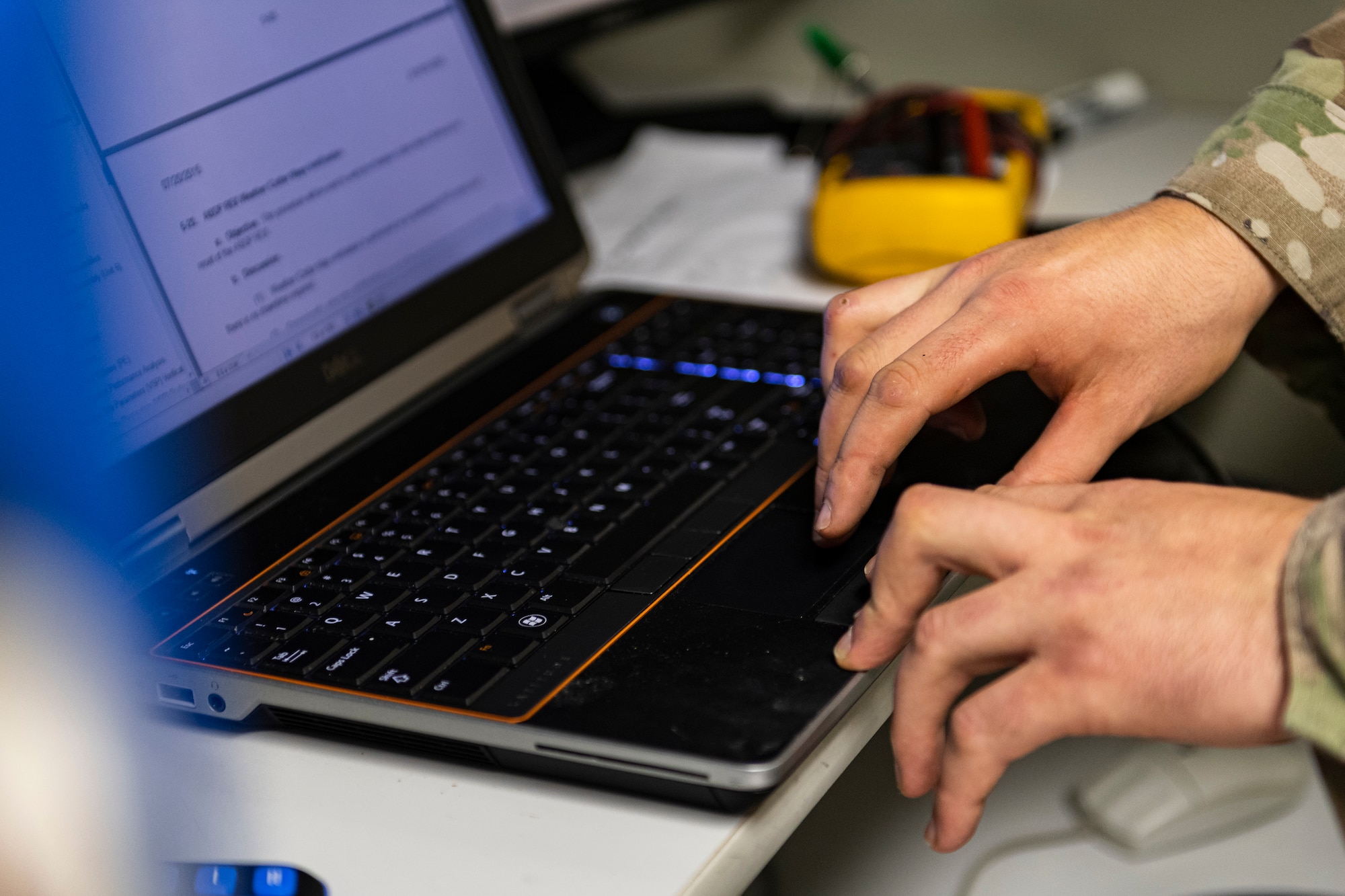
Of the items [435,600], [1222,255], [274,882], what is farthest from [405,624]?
[1222,255]

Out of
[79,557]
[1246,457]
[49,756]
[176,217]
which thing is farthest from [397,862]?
[1246,457]

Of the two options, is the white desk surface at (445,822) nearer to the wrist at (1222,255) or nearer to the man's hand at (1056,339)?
the man's hand at (1056,339)

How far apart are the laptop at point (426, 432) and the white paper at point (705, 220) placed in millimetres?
105

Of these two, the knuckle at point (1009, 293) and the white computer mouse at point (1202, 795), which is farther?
the white computer mouse at point (1202, 795)

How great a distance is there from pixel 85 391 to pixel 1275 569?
0.49 metres

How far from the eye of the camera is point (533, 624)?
1.52 ft

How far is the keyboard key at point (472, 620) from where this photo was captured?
464mm

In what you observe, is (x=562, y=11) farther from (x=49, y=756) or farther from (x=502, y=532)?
(x=49, y=756)

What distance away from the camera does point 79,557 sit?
52 centimetres

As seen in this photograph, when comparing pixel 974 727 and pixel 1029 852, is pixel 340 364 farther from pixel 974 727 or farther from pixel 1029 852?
pixel 1029 852

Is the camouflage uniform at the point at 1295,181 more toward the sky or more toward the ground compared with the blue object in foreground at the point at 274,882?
more toward the sky

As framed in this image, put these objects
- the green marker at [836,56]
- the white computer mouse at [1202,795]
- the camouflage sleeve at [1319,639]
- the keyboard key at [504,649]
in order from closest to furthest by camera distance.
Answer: the camouflage sleeve at [1319,639] < the keyboard key at [504,649] < the white computer mouse at [1202,795] < the green marker at [836,56]

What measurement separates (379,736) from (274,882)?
3.2 inches

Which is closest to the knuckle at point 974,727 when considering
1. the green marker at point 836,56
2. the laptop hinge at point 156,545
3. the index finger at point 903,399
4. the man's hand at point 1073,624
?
the man's hand at point 1073,624
